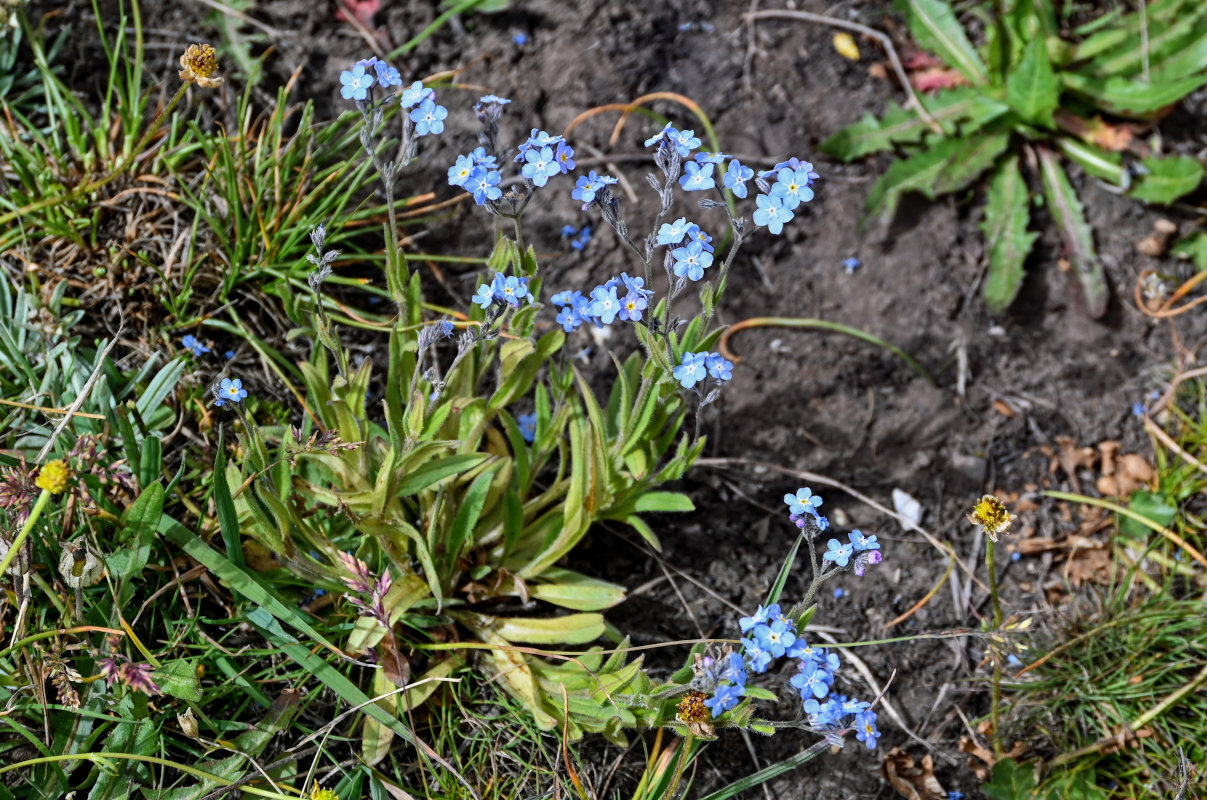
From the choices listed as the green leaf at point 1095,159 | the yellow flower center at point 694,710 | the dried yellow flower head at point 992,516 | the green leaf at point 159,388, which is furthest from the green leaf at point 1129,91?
the green leaf at point 159,388

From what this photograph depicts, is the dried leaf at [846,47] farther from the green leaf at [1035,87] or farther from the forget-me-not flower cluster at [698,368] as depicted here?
the forget-me-not flower cluster at [698,368]

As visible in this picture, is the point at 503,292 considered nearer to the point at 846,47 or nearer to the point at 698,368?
the point at 698,368

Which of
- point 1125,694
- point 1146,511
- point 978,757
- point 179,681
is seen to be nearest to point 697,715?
point 179,681

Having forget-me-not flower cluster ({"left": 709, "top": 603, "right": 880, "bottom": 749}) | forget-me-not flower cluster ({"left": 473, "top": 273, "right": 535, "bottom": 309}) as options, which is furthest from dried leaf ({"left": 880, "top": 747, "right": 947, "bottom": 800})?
forget-me-not flower cluster ({"left": 473, "top": 273, "right": 535, "bottom": 309})

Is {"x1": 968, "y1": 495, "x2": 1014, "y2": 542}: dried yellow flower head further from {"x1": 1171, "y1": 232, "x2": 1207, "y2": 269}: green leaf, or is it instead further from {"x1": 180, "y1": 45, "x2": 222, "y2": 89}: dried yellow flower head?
{"x1": 1171, "y1": 232, "x2": 1207, "y2": 269}: green leaf

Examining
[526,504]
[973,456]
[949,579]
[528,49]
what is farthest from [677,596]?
[528,49]
